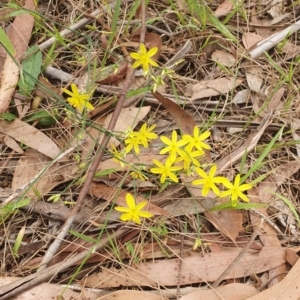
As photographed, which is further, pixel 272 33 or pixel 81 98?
pixel 272 33

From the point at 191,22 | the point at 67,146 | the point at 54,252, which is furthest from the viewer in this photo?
the point at 191,22

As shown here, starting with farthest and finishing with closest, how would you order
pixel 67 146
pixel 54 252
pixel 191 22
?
pixel 191 22
pixel 67 146
pixel 54 252

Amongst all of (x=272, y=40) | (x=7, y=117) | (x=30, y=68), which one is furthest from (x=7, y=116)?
(x=272, y=40)

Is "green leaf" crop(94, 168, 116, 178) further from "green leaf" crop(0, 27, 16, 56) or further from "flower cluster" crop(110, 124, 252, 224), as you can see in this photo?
"green leaf" crop(0, 27, 16, 56)

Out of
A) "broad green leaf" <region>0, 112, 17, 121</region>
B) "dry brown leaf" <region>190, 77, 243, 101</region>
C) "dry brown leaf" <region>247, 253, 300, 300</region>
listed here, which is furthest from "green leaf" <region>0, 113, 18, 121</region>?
"dry brown leaf" <region>247, 253, 300, 300</region>

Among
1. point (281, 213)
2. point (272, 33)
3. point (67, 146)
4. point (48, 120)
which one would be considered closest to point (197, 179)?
point (281, 213)

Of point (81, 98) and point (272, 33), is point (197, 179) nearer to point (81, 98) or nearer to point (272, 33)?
point (81, 98)

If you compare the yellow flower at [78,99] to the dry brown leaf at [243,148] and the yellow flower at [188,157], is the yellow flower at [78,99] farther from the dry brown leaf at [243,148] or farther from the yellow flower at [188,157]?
the dry brown leaf at [243,148]
